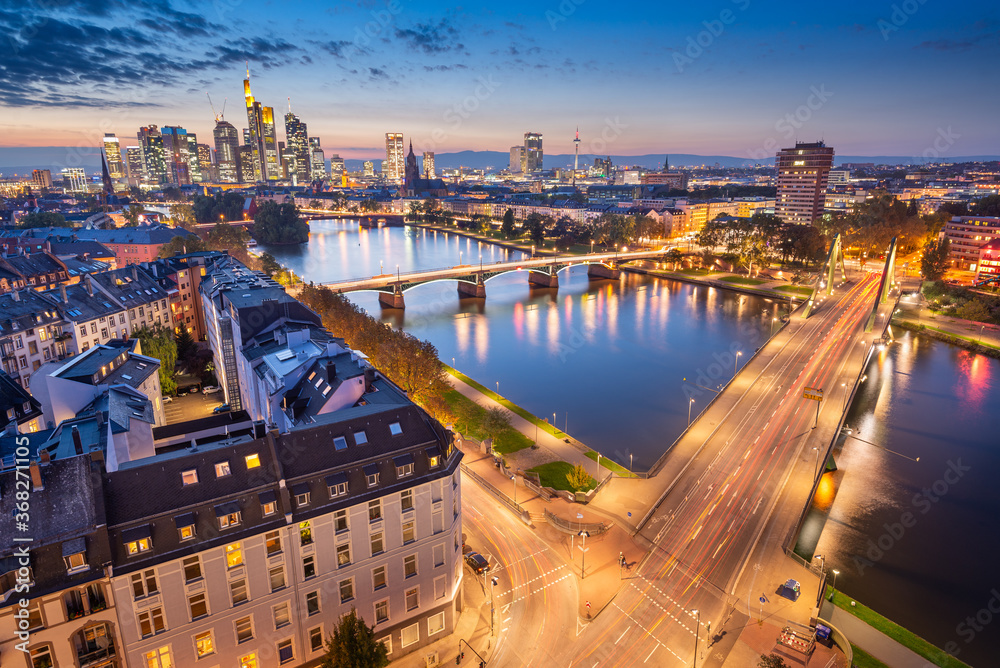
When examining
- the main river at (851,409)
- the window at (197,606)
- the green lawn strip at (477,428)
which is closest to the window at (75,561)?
the window at (197,606)

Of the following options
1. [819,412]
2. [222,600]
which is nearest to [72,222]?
[222,600]

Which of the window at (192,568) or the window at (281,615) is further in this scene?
the window at (281,615)

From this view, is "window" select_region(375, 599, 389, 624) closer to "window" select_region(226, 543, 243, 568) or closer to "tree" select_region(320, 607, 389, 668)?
"tree" select_region(320, 607, 389, 668)

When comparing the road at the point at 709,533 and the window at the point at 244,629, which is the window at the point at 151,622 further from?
the road at the point at 709,533

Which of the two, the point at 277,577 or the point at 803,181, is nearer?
the point at 277,577

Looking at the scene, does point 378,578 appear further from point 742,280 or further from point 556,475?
point 742,280

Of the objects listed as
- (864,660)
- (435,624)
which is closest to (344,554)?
(435,624)
